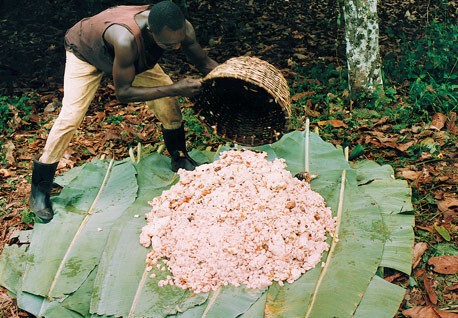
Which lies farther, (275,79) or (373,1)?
(373,1)

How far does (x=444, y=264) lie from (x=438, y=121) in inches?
80.2

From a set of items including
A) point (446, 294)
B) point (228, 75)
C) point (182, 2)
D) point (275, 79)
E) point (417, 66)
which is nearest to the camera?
point (446, 294)

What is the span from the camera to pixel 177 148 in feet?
16.4

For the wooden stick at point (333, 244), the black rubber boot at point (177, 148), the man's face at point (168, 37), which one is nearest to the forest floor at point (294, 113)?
the wooden stick at point (333, 244)

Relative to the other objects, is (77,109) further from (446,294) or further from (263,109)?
(446,294)

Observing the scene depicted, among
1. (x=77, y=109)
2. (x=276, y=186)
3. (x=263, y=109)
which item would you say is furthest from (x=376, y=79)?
(x=77, y=109)

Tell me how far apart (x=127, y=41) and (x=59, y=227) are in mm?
1583

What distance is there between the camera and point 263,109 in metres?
4.79

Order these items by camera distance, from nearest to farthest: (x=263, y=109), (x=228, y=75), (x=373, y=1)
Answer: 1. (x=228, y=75)
2. (x=263, y=109)
3. (x=373, y=1)

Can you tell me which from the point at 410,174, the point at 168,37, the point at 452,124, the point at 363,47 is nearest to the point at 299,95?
the point at 363,47

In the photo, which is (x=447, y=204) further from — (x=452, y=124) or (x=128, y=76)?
(x=128, y=76)

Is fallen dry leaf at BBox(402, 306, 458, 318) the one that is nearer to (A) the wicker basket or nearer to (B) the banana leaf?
(B) the banana leaf

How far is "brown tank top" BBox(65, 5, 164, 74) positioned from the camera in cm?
404

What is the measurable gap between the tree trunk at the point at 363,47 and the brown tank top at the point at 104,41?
2467 millimetres
